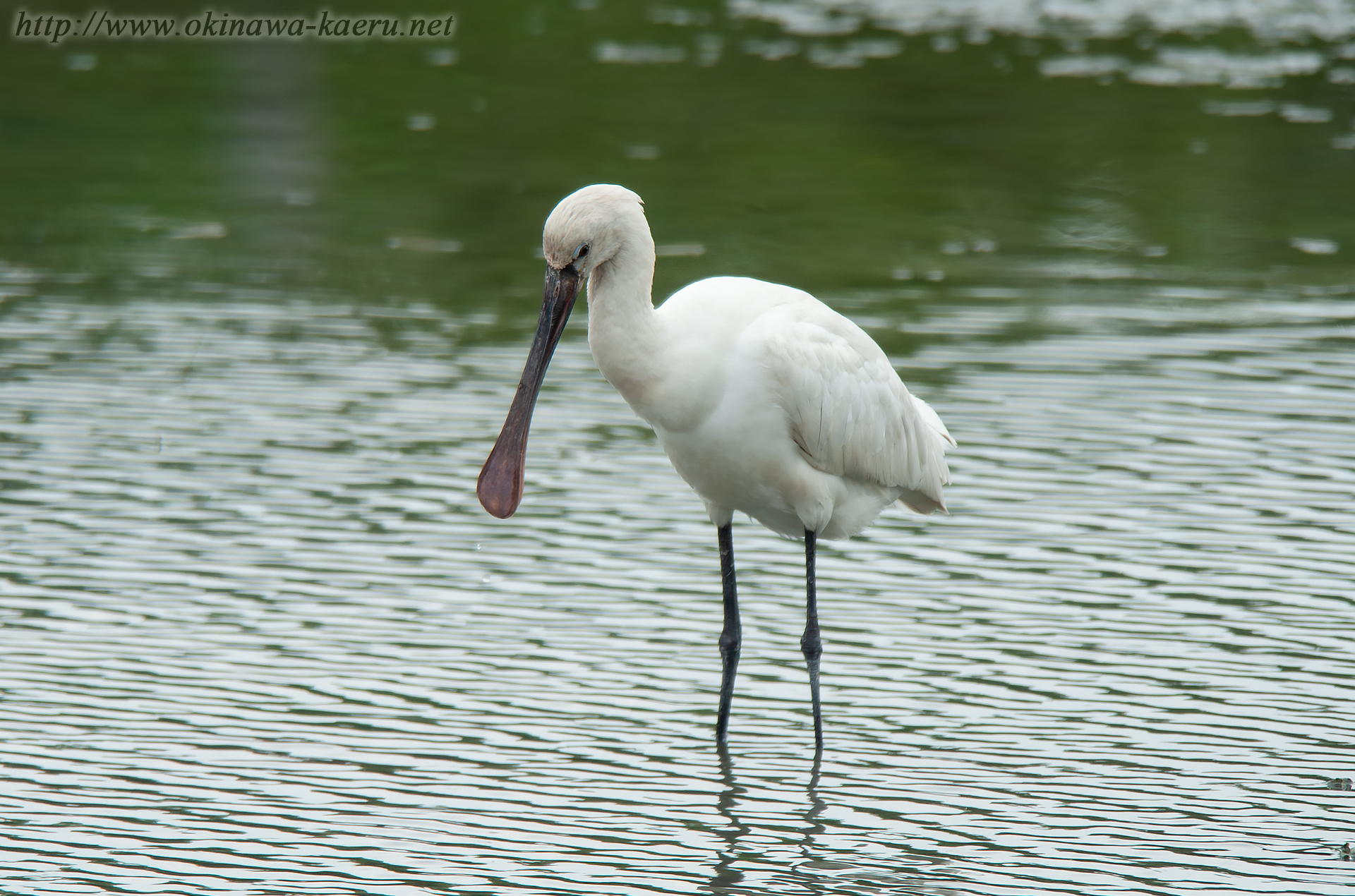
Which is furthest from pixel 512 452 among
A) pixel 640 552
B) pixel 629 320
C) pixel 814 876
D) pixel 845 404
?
pixel 640 552

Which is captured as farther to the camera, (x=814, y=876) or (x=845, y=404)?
(x=845, y=404)

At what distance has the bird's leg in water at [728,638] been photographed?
25.7ft

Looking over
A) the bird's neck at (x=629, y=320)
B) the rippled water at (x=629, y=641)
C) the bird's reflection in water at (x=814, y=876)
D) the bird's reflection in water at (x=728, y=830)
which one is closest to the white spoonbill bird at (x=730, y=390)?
the bird's neck at (x=629, y=320)

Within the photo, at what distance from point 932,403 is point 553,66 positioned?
17.9m

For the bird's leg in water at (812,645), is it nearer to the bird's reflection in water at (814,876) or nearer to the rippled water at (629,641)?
the rippled water at (629,641)

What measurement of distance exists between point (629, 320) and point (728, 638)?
1.48 m

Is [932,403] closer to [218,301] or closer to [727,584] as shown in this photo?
[727,584]

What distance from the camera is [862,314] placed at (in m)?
15.1

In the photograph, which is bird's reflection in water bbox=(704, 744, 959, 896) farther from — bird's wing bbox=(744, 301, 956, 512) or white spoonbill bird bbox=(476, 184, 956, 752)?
bird's wing bbox=(744, 301, 956, 512)

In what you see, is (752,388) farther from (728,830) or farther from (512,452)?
(728,830)

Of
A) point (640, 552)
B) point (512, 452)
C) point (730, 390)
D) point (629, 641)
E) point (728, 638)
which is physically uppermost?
point (730, 390)

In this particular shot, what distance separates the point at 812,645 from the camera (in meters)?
7.91

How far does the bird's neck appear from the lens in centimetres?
722

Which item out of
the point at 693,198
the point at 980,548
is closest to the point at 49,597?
the point at 980,548
